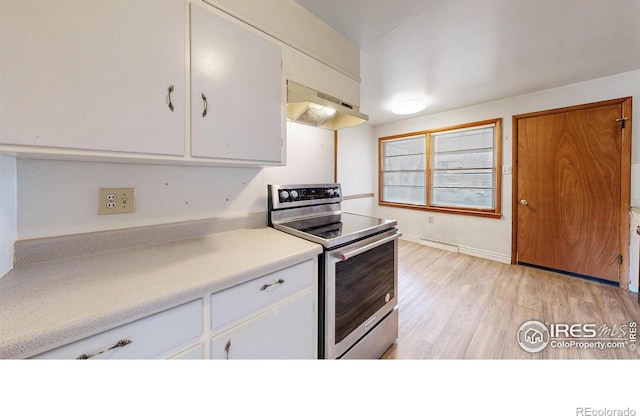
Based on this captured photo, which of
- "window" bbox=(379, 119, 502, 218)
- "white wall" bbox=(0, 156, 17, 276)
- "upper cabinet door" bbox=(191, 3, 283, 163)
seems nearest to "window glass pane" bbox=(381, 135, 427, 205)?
"window" bbox=(379, 119, 502, 218)

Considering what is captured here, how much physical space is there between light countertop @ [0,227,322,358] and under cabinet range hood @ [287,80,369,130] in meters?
0.86

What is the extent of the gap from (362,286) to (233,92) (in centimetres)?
123

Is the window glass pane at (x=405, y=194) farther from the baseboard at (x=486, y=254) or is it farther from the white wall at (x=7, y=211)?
the white wall at (x=7, y=211)

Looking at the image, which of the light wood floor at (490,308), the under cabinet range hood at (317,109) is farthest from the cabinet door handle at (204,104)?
the light wood floor at (490,308)

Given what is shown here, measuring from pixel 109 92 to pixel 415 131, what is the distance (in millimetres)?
4026

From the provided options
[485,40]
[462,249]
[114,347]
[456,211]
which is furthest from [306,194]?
[462,249]

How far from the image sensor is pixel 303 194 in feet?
5.75

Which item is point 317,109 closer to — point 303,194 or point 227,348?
point 303,194

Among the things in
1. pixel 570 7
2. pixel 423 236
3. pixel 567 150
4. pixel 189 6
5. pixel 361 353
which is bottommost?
pixel 361 353

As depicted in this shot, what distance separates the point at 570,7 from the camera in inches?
56.7

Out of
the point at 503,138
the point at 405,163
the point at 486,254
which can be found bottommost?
the point at 486,254

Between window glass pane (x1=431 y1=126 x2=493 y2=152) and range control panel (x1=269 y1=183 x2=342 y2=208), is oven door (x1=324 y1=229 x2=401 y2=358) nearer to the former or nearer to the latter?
range control panel (x1=269 y1=183 x2=342 y2=208)

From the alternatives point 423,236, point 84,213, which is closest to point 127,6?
point 84,213
